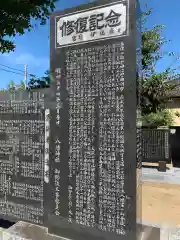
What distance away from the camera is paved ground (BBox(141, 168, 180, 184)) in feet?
30.5

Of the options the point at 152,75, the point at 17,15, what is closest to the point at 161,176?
the point at 152,75

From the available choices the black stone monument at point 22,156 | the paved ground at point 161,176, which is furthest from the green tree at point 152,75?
the black stone monument at point 22,156

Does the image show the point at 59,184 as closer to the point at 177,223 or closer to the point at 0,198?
the point at 0,198

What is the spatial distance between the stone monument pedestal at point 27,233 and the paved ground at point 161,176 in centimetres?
624

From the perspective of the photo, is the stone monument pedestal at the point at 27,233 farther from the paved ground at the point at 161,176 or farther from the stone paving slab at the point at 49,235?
the paved ground at the point at 161,176

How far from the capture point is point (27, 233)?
350cm

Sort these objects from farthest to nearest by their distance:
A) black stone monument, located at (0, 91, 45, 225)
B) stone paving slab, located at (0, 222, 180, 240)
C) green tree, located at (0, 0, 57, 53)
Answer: green tree, located at (0, 0, 57, 53)
black stone monument, located at (0, 91, 45, 225)
stone paving slab, located at (0, 222, 180, 240)

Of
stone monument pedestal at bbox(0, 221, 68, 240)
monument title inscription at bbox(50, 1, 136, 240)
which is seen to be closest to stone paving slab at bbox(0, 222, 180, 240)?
stone monument pedestal at bbox(0, 221, 68, 240)

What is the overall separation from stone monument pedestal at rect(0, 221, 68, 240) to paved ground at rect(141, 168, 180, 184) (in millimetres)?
6240

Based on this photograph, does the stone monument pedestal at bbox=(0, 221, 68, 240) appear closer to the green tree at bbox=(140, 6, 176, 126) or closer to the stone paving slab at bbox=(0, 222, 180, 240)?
the stone paving slab at bbox=(0, 222, 180, 240)

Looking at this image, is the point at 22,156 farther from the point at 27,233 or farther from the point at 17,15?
the point at 17,15

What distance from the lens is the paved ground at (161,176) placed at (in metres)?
9.30

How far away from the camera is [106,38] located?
322 centimetres

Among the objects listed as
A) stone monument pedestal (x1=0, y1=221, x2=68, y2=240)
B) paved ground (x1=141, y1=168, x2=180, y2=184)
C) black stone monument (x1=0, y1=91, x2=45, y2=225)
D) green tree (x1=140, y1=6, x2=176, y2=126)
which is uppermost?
green tree (x1=140, y1=6, x2=176, y2=126)
